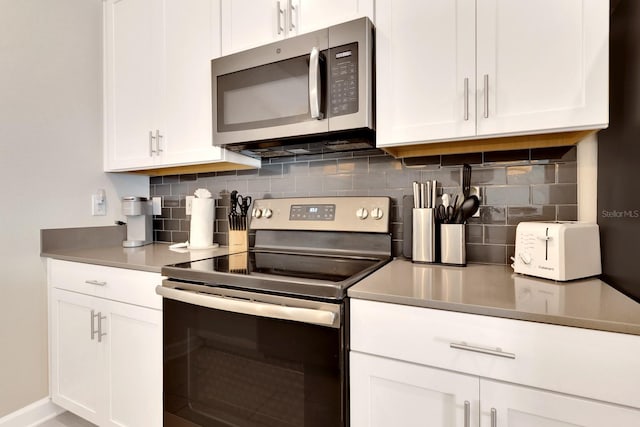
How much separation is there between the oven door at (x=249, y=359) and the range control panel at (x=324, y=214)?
614mm

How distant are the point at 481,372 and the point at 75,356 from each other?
1885 millimetres

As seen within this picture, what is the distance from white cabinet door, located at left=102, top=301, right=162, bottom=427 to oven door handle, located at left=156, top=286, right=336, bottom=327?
0.77 feet

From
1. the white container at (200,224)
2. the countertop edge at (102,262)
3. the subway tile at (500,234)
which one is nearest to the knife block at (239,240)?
the white container at (200,224)

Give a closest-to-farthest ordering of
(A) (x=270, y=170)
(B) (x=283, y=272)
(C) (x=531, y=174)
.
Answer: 1. (B) (x=283, y=272)
2. (C) (x=531, y=174)
3. (A) (x=270, y=170)

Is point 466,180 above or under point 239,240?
above

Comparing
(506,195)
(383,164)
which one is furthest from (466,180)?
(383,164)

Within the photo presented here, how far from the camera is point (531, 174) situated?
4.31 ft

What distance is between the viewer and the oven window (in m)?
0.97

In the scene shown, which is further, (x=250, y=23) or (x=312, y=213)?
(x=312, y=213)

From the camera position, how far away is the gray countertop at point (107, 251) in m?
1.49

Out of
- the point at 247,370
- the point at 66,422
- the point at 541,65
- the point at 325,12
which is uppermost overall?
the point at 325,12

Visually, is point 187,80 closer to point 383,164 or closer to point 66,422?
point 383,164

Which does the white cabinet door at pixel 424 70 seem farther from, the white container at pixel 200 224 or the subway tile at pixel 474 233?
the white container at pixel 200 224

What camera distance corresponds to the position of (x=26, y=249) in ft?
5.58
